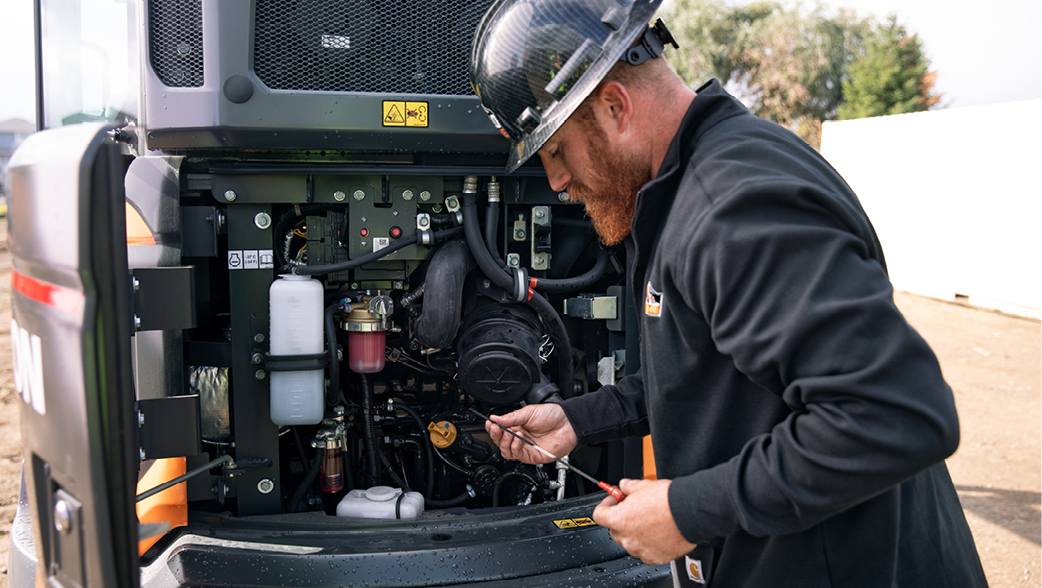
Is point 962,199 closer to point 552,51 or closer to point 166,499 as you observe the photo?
point 552,51

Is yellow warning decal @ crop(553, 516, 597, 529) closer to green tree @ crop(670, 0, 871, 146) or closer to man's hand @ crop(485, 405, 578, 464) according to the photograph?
man's hand @ crop(485, 405, 578, 464)

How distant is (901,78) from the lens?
25.3 metres

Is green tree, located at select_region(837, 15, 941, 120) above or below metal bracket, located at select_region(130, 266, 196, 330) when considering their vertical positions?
above

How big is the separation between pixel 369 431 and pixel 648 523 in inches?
56.3

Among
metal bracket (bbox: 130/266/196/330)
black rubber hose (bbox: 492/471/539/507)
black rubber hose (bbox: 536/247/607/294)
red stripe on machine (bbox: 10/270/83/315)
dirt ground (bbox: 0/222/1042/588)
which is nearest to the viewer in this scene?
red stripe on machine (bbox: 10/270/83/315)

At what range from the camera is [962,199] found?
34.1ft

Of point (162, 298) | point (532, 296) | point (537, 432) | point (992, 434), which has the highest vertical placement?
point (162, 298)

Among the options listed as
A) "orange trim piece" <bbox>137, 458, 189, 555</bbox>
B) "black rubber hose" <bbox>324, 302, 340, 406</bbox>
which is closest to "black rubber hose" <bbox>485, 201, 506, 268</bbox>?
"black rubber hose" <bbox>324, 302, 340, 406</bbox>

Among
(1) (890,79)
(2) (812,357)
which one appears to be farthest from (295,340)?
(1) (890,79)

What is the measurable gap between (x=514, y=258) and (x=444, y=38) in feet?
2.45

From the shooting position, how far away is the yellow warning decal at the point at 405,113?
215 centimetres

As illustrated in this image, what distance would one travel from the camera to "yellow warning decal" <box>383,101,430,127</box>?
7.04 feet

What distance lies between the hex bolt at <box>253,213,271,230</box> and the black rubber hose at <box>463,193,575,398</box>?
598 mm

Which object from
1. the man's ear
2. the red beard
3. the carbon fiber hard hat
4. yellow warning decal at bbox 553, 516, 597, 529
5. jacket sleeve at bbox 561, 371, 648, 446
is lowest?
yellow warning decal at bbox 553, 516, 597, 529
